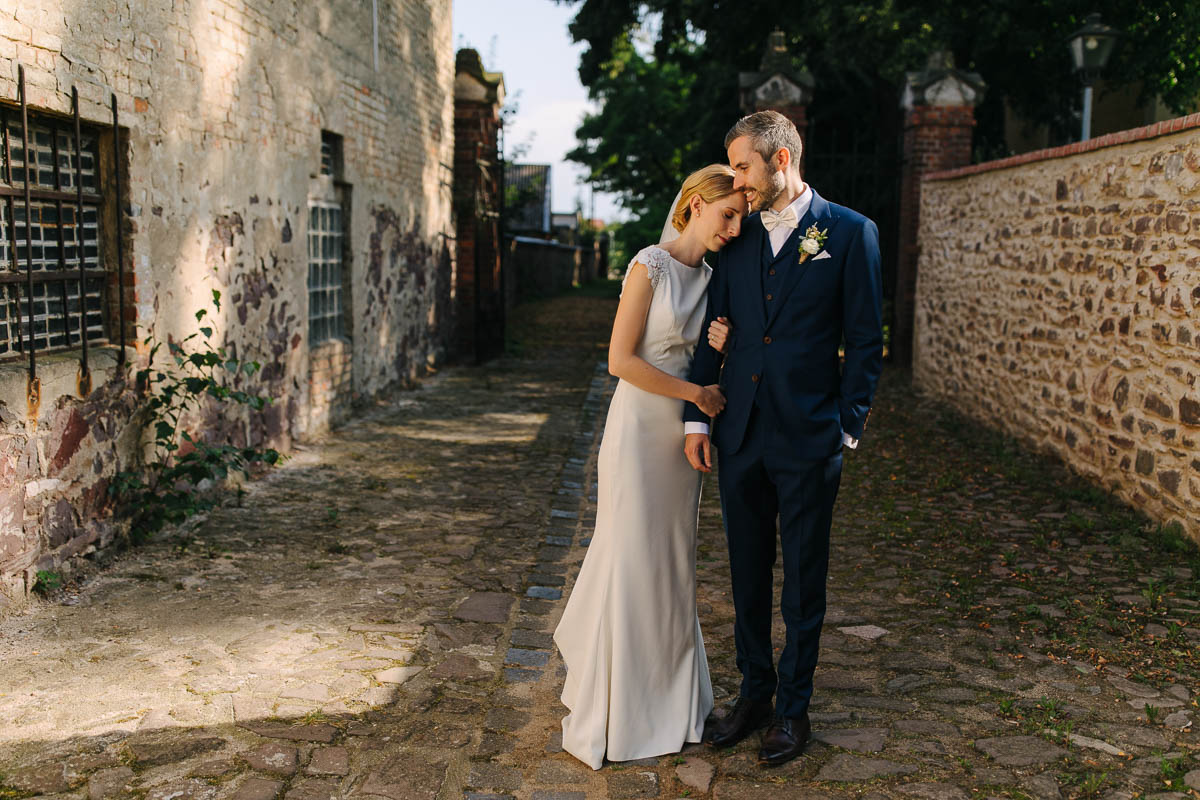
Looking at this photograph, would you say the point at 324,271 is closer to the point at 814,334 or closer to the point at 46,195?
the point at 46,195

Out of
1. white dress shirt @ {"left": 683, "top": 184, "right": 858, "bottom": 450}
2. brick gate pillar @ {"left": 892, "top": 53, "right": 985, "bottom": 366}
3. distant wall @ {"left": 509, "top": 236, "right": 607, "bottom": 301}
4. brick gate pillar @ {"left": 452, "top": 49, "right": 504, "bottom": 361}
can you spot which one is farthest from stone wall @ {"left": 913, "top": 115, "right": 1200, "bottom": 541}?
distant wall @ {"left": 509, "top": 236, "right": 607, "bottom": 301}

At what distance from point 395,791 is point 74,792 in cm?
99

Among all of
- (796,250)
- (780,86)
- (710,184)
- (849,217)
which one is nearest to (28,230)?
(710,184)

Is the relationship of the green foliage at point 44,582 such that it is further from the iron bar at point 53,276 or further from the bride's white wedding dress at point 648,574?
the bride's white wedding dress at point 648,574

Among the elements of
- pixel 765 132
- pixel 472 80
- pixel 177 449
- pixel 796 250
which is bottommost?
pixel 177 449

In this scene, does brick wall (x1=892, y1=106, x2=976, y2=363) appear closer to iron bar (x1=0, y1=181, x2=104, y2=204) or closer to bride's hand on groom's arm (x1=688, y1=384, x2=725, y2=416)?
iron bar (x1=0, y1=181, x2=104, y2=204)

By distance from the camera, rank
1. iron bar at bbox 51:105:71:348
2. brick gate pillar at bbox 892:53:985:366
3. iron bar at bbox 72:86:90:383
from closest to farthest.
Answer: iron bar at bbox 72:86:90:383 < iron bar at bbox 51:105:71:348 < brick gate pillar at bbox 892:53:985:366

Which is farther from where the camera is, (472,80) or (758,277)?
(472,80)

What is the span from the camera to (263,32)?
760cm

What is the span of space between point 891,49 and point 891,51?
3 cm

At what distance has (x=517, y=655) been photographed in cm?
446

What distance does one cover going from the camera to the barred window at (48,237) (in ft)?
15.9

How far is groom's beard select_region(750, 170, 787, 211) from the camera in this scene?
11.2 feet

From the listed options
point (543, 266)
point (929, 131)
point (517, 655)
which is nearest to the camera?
point (517, 655)
